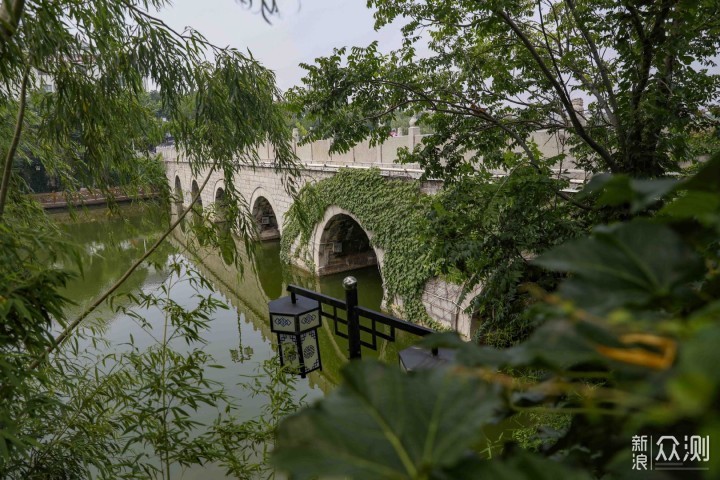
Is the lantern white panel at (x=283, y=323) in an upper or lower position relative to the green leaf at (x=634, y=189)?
lower

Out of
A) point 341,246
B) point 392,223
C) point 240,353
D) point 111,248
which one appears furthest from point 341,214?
point 111,248

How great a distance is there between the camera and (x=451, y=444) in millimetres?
378

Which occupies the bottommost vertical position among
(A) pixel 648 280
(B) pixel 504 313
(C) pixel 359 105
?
(B) pixel 504 313

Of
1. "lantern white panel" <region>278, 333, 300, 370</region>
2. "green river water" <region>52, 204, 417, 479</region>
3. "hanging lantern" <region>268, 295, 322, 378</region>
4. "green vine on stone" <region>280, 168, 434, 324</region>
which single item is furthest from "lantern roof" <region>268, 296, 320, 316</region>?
"green vine on stone" <region>280, 168, 434, 324</region>

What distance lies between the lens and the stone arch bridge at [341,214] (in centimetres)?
737

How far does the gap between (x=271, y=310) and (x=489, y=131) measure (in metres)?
2.60

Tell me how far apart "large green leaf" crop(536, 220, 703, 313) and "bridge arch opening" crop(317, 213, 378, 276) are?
10.3 metres

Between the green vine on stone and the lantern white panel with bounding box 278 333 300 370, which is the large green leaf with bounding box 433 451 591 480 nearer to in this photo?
the lantern white panel with bounding box 278 333 300 370

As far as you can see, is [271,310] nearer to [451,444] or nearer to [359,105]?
[359,105]

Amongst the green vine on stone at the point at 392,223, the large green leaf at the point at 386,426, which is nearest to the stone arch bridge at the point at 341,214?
the green vine on stone at the point at 392,223

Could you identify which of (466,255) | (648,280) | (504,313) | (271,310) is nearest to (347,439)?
(648,280)

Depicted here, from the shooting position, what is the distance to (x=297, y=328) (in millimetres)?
2791

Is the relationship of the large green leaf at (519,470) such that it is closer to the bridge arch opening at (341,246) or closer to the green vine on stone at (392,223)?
the green vine on stone at (392,223)

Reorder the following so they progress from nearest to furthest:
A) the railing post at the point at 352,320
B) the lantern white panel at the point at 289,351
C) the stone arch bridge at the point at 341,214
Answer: the railing post at the point at 352,320 → the lantern white panel at the point at 289,351 → the stone arch bridge at the point at 341,214
